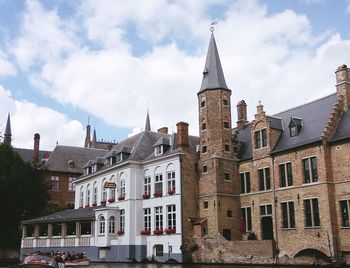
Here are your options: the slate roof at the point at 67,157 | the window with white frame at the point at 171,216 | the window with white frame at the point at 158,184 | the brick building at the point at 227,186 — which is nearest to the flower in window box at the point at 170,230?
the brick building at the point at 227,186

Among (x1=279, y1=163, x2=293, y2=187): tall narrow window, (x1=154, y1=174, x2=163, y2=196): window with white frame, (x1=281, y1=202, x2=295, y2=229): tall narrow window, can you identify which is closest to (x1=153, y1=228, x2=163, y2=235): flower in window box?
(x1=154, y1=174, x2=163, y2=196): window with white frame

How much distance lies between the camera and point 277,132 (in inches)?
1551

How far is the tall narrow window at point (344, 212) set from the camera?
32.7 metres

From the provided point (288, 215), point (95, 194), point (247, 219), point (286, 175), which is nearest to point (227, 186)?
point (247, 219)

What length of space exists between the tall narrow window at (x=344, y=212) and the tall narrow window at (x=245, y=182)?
30.8 feet

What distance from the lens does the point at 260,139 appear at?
131 ft

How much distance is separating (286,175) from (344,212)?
18.1 ft

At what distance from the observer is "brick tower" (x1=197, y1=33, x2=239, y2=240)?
4045 cm

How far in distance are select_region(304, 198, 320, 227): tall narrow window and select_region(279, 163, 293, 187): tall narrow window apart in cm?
228

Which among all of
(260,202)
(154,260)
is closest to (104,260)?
(154,260)

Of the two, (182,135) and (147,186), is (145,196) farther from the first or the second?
(182,135)

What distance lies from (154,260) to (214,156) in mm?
10755

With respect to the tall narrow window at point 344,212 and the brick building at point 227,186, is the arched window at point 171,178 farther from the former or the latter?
the tall narrow window at point 344,212

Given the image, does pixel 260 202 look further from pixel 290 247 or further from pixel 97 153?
pixel 97 153
